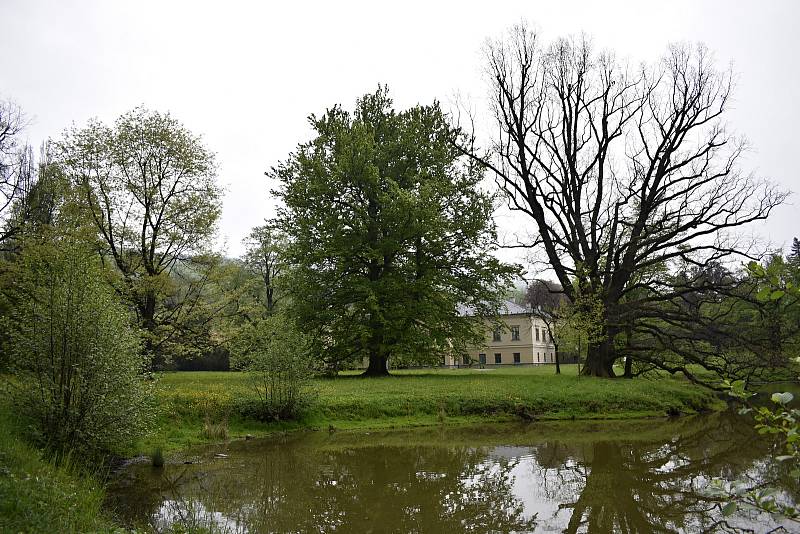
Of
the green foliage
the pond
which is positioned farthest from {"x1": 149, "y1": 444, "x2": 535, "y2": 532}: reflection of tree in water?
the green foliage

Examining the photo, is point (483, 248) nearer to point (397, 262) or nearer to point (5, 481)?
point (397, 262)

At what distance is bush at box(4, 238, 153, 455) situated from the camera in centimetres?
1041

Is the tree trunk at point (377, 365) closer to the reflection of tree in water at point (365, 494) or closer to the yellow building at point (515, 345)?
the reflection of tree in water at point (365, 494)

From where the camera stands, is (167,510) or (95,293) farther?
(95,293)

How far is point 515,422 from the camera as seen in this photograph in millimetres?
19203

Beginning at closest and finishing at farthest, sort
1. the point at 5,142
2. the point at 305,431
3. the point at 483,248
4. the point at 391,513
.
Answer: the point at 391,513
the point at 305,431
the point at 5,142
the point at 483,248

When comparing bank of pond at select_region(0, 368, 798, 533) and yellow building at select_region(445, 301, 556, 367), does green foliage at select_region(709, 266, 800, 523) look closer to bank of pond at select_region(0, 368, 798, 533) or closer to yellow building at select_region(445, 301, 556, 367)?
bank of pond at select_region(0, 368, 798, 533)

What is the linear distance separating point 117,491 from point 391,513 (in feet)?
16.2

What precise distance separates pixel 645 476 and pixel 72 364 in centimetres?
1111

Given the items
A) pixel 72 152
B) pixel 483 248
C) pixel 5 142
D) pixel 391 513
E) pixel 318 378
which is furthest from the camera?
pixel 483 248

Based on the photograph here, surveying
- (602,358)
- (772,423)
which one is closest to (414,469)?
(772,423)

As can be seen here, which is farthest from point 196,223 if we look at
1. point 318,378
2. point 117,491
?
point 117,491

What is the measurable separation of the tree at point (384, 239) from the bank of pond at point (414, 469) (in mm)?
6050

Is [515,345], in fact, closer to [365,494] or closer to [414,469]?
[414,469]
